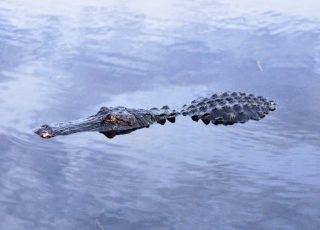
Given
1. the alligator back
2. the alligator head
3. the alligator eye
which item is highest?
the alligator back

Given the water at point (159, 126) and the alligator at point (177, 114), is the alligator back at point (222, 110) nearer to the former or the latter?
the alligator at point (177, 114)

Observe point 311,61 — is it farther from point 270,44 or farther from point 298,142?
point 298,142

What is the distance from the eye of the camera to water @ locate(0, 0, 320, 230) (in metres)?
6.96

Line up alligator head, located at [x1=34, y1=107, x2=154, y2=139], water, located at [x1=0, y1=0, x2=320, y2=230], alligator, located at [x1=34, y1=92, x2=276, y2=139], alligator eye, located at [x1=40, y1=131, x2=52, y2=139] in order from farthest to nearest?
alligator, located at [x1=34, y1=92, x2=276, y2=139] < alligator head, located at [x1=34, y1=107, x2=154, y2=139] < alligator eye, located at [x1=40, y1=131, x2=52, y2=139] < water, located at [x1=0, y1=0, x2=320, y2=230]

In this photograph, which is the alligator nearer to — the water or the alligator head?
the alligator head

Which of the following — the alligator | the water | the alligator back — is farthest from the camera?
the alligator back

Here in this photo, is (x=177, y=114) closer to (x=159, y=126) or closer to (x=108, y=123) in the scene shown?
(x=159, y=126)

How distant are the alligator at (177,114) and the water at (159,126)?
21cm

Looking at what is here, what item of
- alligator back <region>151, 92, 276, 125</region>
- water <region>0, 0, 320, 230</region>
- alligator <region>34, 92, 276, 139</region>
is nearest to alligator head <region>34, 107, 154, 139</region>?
alligator <region>34, 92, 276, 139</region>

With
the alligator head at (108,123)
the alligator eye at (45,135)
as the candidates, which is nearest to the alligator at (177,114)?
A: the alligator head at (108,123)

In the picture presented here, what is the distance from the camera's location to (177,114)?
9.99 metres

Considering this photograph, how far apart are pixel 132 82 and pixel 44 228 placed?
221 inches

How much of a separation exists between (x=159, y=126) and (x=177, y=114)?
1.56 ft

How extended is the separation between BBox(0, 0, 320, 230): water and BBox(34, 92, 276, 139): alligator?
0.68 feet
